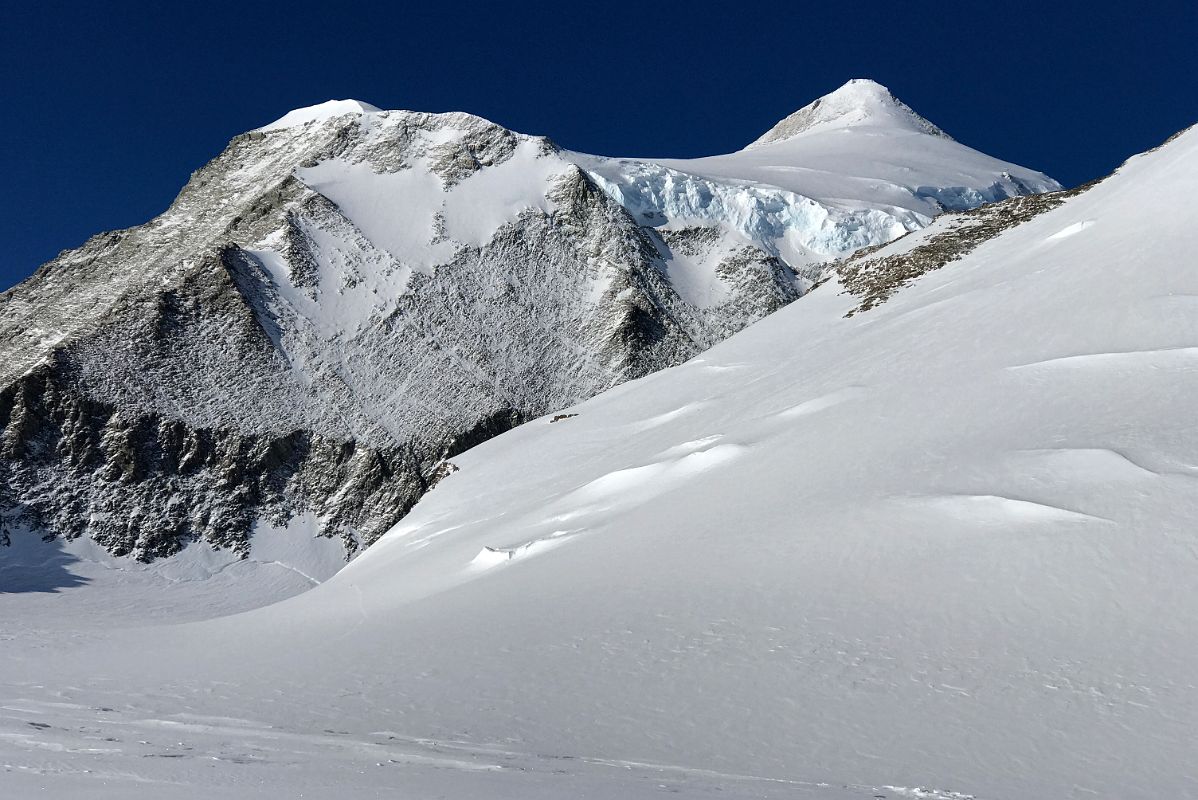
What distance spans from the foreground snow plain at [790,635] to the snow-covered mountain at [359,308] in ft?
179

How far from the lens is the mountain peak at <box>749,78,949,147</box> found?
491 feet

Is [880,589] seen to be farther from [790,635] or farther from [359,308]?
[359,308]

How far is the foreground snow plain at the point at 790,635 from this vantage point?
642 centimetres

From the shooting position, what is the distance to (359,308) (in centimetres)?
7912

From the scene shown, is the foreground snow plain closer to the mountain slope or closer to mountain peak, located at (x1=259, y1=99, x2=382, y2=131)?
the mountain slope

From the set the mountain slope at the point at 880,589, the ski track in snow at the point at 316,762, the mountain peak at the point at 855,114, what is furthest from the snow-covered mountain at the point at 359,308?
the ski track in snow at the point at 316,762

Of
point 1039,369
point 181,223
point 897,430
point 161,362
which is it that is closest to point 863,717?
point 897,430

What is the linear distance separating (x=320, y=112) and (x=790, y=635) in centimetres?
10558

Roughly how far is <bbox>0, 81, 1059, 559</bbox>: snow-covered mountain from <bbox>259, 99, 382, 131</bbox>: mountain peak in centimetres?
39

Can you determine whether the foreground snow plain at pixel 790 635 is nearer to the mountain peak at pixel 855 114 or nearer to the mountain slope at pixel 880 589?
the mountain slope at pixel 880 589

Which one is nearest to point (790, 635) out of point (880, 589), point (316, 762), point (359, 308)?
point (880, 589)

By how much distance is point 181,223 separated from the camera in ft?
299

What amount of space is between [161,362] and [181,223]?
26128mm

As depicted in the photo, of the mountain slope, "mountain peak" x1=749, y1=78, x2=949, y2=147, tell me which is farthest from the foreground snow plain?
"mountain peak" x1=749, y1=78, x2=949, y2=147
